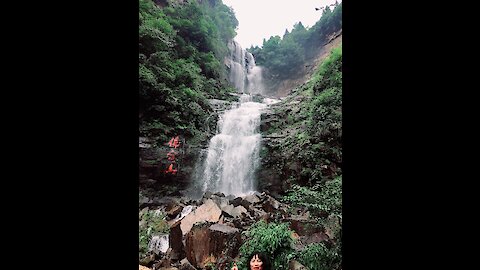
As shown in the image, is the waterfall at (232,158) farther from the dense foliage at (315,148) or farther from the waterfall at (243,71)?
the waterfall at (243,71)

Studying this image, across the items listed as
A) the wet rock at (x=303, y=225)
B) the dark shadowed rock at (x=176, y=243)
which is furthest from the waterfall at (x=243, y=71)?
the wet rock at (x=303, y=225)

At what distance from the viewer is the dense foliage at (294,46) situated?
14422mm

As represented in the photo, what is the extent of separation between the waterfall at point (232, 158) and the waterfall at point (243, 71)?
476cm

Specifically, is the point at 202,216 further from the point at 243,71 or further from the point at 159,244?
the point at 243,71

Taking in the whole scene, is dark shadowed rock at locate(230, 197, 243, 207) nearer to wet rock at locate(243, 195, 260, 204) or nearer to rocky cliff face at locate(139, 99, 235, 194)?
wet rock at locate(243, 195, 260, 204)

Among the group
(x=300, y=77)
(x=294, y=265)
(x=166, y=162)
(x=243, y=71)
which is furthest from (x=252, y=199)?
(x=243, y=71)

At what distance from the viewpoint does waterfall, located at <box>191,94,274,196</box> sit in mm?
9283
